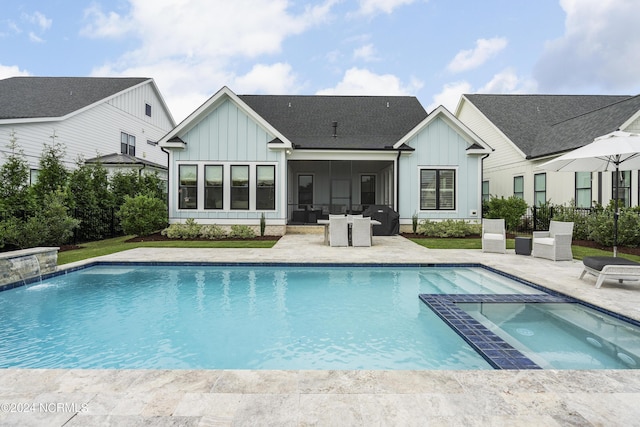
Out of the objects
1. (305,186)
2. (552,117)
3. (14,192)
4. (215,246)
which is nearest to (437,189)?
(305,186)

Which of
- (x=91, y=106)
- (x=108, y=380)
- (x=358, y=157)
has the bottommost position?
(x=108, y=380)

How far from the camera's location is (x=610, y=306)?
16.2 ft

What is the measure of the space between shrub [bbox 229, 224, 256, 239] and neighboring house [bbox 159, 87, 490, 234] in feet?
2.64

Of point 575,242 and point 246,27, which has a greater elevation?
point 246,27

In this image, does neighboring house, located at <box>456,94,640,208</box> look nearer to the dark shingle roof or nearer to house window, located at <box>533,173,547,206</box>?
house window, located at <box>533,173,547,206</box>

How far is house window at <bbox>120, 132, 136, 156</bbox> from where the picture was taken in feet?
69.7

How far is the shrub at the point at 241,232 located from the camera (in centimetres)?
1349

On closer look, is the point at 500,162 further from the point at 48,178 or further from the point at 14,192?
the point at 14,192

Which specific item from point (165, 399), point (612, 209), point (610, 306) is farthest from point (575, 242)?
point (165, 399)

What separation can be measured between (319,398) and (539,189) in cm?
1742

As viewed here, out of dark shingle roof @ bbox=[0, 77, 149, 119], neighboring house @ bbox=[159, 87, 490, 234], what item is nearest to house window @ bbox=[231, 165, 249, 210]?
neighboring house @ bbox=[159, 87, 490, 234]

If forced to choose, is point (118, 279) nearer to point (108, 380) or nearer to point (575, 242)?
point (108, 380)

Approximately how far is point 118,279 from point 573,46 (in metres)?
28.8

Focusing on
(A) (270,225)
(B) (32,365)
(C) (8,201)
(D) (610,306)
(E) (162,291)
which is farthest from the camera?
(A) (270,225)
